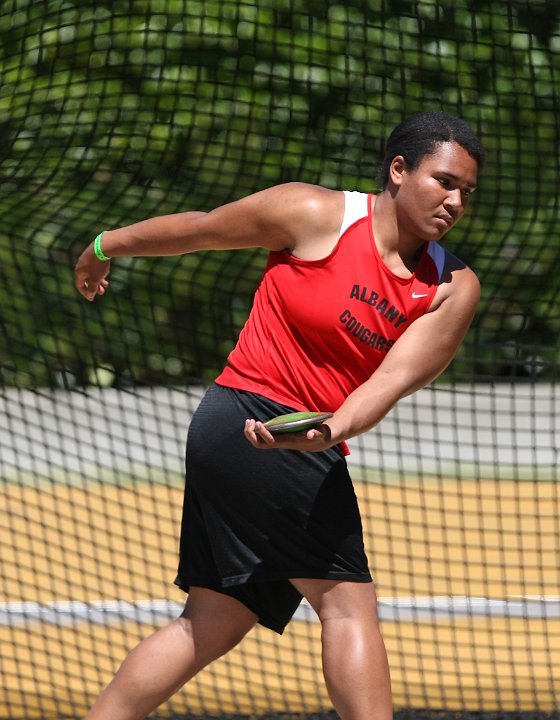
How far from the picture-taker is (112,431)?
7.14m

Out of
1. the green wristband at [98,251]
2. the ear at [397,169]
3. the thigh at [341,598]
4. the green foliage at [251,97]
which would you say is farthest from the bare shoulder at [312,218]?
the green foliage at [251,97]

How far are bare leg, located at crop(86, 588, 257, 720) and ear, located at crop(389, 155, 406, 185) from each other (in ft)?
3.16

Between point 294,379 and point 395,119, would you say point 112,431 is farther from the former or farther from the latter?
point 294,379

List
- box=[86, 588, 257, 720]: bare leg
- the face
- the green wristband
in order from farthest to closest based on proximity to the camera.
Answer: the green wristband
box=[86, 588, 257, 720]: bare leg
the face

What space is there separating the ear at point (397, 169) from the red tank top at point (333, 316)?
73mm

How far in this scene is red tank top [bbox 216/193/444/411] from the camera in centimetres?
257

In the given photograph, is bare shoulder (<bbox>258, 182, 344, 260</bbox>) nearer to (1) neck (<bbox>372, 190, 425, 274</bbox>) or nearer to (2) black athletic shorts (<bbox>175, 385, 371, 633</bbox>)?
(1) neck (<bbox>372, 190, 425, 274</bbox>)

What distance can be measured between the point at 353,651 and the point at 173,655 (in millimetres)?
421

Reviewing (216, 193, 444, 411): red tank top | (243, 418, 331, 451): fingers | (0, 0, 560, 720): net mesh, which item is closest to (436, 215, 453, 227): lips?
(216, 193, 444, 411): red tank top

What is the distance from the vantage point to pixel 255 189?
5699 millimetres

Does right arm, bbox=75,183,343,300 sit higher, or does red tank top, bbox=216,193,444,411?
right arm, bbox=75,183,343,300

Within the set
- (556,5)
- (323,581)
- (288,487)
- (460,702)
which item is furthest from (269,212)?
(556,5)

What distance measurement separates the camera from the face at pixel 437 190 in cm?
255

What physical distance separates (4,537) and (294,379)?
3.17m
